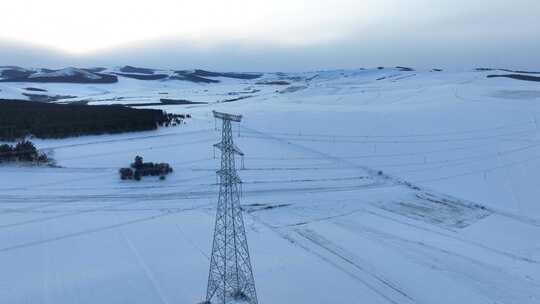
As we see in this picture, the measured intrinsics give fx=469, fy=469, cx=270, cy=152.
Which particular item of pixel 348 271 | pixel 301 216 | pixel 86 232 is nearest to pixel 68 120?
pixel 86 232

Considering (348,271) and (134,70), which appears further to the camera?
(134,70)

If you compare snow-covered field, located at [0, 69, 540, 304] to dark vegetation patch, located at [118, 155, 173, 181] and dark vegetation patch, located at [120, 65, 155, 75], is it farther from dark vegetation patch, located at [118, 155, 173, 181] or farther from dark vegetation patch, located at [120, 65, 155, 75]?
dark vegetation patch, located at [120, 65, 155, 75]

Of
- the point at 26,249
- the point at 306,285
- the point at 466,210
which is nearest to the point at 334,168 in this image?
the point at 466,210

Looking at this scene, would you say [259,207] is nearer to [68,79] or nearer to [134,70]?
[68,79]

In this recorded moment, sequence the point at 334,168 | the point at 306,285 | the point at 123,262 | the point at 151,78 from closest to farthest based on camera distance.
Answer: the point at 306,285, the point at 123,262, the point at 334,168, the point at 151,78

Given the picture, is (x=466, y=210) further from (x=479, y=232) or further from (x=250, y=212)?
(x=250, y=212)

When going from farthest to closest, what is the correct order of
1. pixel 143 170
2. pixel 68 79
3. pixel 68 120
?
pixel 68 79 < pixel 68 120 < pixel 143 170
